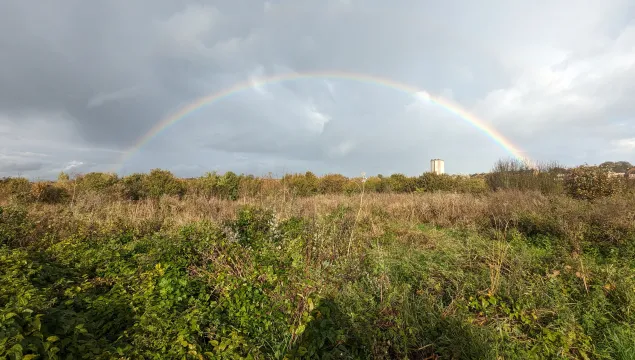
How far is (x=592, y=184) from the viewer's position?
11445 mm

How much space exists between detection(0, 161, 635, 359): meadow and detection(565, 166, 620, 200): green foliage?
5.45 m

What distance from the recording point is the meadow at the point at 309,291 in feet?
9.40

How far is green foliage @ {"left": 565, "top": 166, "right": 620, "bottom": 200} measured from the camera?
1123 centimetres

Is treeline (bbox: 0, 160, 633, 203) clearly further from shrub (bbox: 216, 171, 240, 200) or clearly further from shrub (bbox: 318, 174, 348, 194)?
shrub (bbox: 318, 174, 348, 194)

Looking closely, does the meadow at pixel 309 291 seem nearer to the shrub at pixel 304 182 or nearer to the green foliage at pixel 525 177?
the green foliage at pixel 525 177

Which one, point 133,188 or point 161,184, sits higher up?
point 161,184

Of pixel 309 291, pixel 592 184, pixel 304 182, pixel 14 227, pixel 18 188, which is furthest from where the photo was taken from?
pixel 304 182

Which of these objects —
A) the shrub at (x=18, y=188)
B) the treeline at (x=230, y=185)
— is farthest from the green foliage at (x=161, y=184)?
the shrub at (x=18, y=188)

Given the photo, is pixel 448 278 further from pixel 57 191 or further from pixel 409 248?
pixel 57 191

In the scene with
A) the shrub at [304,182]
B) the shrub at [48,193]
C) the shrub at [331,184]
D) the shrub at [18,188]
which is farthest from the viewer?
the shrub at [331,184]

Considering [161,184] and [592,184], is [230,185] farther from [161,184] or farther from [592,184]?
[592,184]

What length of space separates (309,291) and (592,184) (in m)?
13.6

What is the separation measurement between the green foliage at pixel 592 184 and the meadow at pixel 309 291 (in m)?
5.45

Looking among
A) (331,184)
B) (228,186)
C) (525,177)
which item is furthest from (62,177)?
(525,177)
